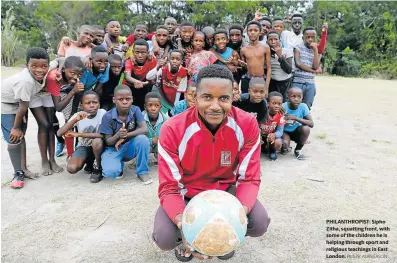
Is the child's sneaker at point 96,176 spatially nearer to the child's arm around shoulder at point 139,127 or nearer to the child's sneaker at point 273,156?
the child's arm around shoulder at point 139,127

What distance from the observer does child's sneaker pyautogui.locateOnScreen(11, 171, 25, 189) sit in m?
3.75

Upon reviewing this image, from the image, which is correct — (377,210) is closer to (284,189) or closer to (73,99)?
(284,189)

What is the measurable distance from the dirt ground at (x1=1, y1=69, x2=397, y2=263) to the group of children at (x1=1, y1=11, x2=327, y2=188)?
0.99 ft

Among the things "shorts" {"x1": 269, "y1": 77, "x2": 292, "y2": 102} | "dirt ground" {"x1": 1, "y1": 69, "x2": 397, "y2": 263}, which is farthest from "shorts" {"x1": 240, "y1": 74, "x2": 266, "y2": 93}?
"dirt ground" {"x1": 1, "y1": 69, "x2": 397, "y2": 263}

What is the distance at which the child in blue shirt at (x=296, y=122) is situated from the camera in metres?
4.67

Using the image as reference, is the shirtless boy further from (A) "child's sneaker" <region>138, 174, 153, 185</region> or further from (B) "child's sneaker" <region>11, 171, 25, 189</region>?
(B) "child's sneaker" <region>11, 171, 25, 189</region>

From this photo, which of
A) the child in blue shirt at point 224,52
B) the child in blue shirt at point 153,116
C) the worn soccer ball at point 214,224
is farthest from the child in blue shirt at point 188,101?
the worn soccer ball at point 214,224

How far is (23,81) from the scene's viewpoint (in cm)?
364

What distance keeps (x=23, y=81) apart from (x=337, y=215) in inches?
131

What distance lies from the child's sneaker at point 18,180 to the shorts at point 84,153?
1.89 ft

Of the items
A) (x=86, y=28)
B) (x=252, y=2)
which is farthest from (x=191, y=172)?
(x=252, y=2)

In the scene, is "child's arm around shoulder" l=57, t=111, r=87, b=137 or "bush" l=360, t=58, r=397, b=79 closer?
"child's arm around shoulder" l=57, t=111, r=87, b=137

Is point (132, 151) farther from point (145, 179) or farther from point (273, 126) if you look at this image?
point (273, 126)

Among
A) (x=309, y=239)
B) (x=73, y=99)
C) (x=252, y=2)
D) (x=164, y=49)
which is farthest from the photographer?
(x=252, y=2)
